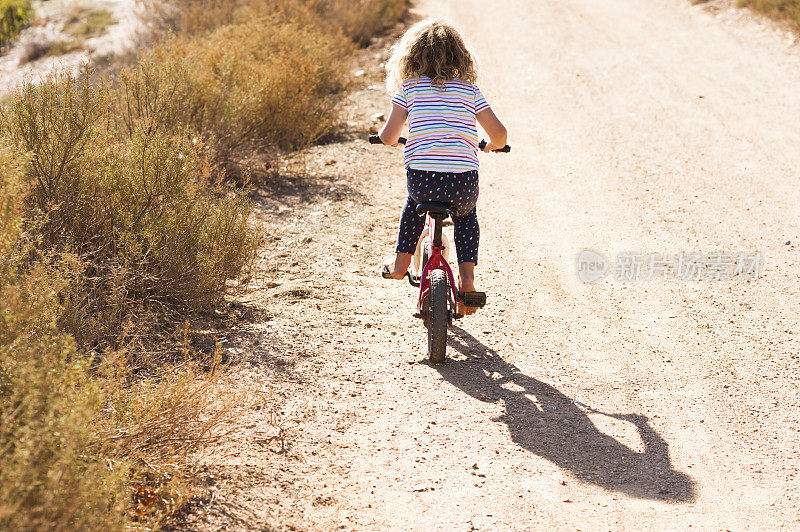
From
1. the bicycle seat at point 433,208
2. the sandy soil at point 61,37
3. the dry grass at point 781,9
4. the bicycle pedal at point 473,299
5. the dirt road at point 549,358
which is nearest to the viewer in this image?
the dirt road at point 549,358

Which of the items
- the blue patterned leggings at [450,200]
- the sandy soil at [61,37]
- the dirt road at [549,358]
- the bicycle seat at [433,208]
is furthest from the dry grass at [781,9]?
the bicycle seat at [433,208]

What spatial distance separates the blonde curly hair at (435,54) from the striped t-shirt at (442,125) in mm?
55

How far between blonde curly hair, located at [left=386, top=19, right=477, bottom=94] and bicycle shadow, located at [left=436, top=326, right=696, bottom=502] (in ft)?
5.70

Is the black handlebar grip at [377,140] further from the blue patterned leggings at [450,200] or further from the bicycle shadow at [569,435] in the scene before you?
the bicycle shadow at [569,435]

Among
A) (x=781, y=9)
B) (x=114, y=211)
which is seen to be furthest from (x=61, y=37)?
(x=114, y=211)

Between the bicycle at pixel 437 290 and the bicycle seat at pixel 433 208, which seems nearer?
the bicycle seat at pixel 433 208

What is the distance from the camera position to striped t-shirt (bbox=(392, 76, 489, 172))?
4.40m

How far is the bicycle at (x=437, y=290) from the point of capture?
4480 mm

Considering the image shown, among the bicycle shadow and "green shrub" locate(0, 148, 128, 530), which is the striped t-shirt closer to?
the bicycle shadow

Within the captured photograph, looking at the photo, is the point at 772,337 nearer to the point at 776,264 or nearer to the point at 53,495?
the point at 776,264

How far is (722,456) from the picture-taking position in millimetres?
3904

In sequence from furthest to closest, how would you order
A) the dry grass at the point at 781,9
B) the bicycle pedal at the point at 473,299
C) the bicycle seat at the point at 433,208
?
1. the dry grass at the point at 781,9
2. the bicycle pedal at the point at 473,299
3. the bicycle seat at the point at 433,208

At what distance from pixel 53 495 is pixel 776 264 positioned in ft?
18.7

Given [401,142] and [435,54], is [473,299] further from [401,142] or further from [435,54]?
[435,54]
